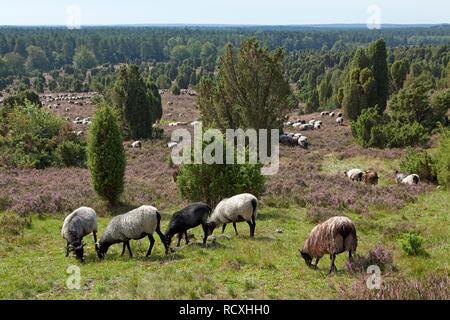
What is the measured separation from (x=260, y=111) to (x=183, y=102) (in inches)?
3374

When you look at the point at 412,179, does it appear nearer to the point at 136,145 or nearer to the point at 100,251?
the point at 100,251

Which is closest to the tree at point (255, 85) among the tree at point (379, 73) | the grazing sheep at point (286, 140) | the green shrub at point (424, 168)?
the green shrub at point (424, 168)

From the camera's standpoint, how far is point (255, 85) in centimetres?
3900

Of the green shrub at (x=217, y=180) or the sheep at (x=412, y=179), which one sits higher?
the green shrub at (x=217, y=180)

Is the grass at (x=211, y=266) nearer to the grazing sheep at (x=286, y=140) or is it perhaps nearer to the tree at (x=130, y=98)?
the grazing sheep at (x=286, y=140)

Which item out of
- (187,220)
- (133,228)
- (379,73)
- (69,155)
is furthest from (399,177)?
(379,73)

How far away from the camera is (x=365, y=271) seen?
41.9 feet

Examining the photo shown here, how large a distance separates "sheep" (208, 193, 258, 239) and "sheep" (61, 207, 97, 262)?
5.01 metres

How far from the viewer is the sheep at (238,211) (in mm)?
17953

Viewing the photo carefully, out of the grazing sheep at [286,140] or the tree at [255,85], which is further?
the grazing sheep at [286,140]

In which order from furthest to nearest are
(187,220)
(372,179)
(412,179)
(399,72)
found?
(399,72) → (372,179) → (412,179) → (187,220)

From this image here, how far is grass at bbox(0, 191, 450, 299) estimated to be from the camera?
11.5 metres

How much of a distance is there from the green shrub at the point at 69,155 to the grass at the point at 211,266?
2023cm

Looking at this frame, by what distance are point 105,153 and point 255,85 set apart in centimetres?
1827
